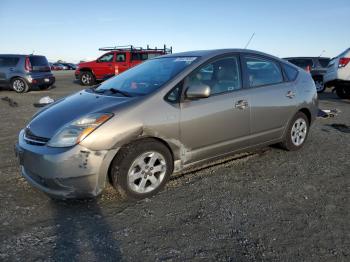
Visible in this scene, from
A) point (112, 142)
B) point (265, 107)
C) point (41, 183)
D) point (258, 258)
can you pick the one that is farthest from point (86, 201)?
point (265, 107)

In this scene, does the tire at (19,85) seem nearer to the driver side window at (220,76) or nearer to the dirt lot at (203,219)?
the dirt lot at (203,219)

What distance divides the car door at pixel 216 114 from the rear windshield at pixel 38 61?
44.3ft

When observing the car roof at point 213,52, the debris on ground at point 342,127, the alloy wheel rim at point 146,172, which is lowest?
the debris on ground at point 342,127

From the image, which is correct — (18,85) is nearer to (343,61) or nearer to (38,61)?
(38,61)

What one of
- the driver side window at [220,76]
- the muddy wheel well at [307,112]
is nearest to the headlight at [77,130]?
the driver side window at [220,76]

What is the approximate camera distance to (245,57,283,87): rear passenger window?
17.1 feet

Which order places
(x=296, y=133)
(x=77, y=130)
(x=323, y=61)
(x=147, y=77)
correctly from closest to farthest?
(x=77, y=130)
(x=147, y=77)
(x=296, y=133)
(x=323, y=61)

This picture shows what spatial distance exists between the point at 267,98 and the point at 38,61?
13.8m

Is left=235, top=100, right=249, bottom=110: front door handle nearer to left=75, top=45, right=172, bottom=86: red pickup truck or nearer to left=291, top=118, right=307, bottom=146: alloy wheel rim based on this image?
left=291, top=118, right=307, bottom=146: alloy wheel rim

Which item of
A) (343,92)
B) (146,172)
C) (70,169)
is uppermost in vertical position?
(70,169)

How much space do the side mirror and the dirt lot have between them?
41.9 inches

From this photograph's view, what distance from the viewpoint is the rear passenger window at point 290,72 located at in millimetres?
5809

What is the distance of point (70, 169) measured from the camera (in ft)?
12.3

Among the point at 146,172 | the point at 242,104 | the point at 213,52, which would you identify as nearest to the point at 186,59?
the point at 213,52
